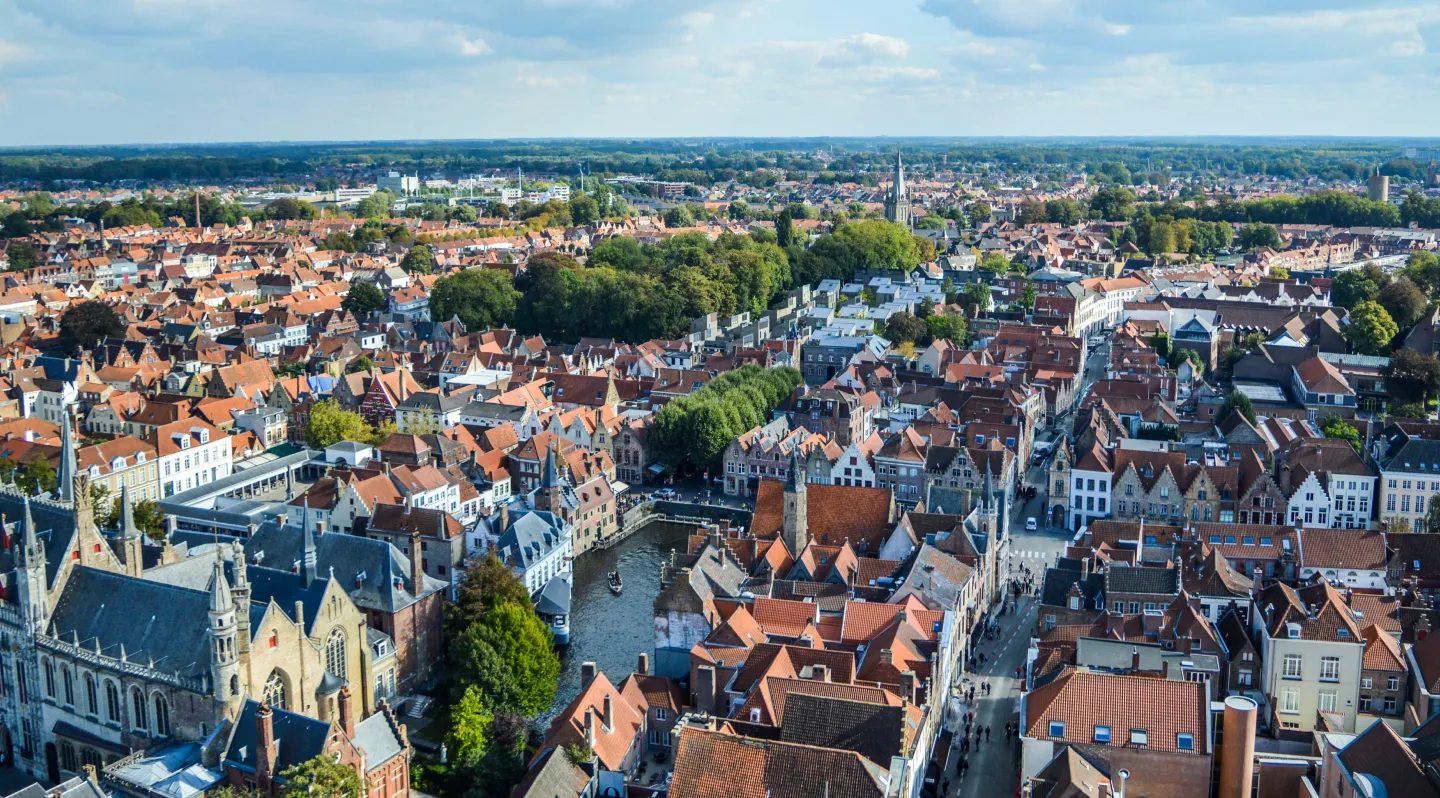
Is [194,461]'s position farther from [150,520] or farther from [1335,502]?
[1335,502]

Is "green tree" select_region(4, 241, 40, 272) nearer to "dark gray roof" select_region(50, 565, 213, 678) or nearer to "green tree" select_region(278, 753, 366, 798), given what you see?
"dark gray roof" select_region(50, 565, 213, 678)

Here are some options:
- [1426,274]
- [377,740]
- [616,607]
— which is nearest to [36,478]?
[616,607]

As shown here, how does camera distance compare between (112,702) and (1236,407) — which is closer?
(112,702)

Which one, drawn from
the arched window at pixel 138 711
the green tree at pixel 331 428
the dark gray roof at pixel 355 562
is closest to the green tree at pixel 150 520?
the dark gray roof at pixel 355 562

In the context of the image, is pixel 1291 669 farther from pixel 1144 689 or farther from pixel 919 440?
pixel 919 440

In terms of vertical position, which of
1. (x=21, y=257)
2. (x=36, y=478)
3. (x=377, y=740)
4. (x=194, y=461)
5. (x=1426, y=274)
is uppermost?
(x=21, y=257)

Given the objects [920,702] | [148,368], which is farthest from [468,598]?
[148,368]

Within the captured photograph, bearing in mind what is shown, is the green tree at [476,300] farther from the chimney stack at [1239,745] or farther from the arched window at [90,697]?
the chimney stack at [1239,745]

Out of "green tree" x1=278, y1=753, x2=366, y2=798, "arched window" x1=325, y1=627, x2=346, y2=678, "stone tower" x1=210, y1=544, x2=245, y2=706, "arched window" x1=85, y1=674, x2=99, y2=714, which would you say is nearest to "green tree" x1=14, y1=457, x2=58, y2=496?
"arched window" x1=85, y1=674, x2=99, y2=714
